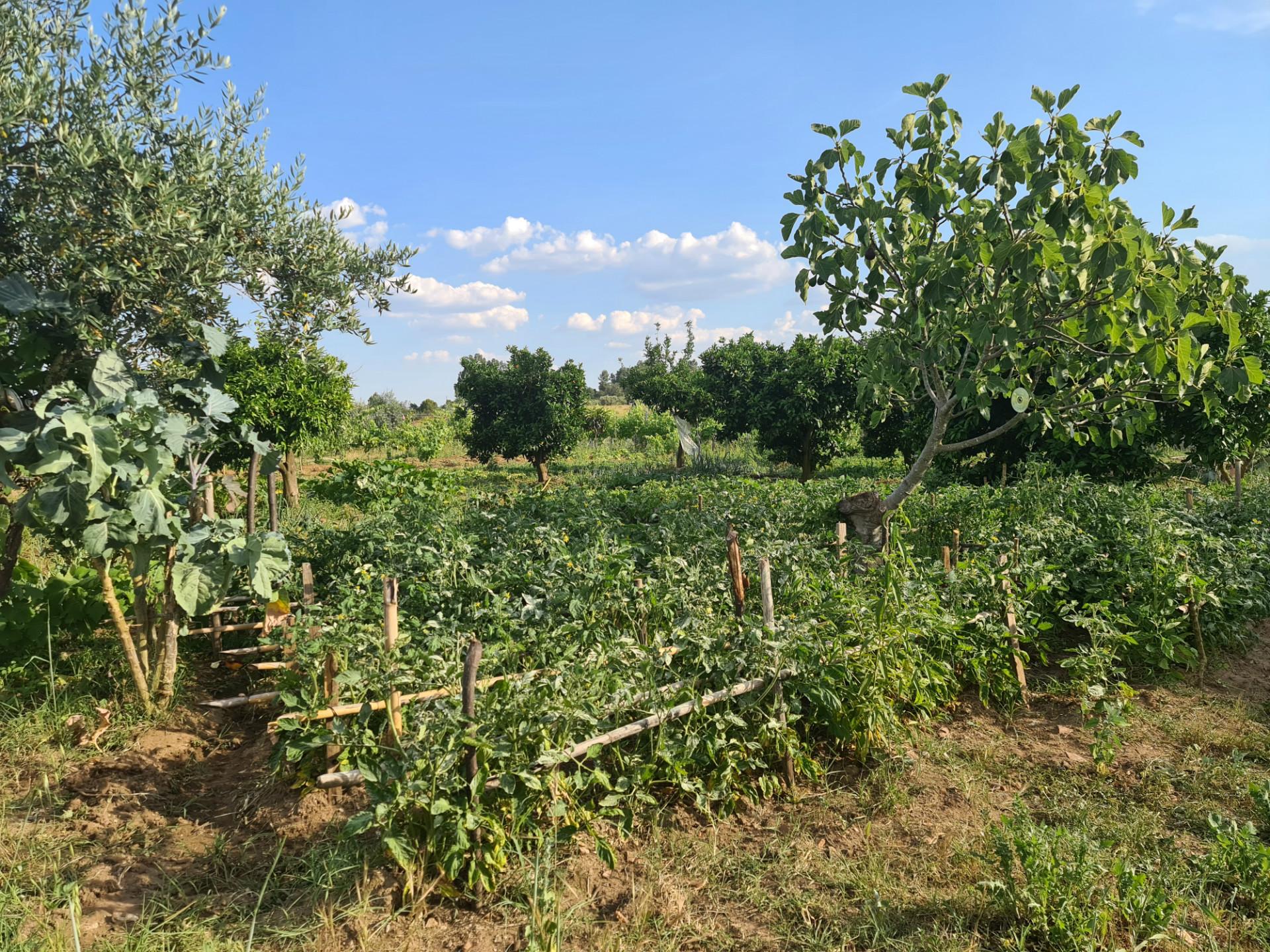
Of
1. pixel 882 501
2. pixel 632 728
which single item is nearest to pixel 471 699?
pixel 632 728

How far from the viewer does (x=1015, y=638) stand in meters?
5.16

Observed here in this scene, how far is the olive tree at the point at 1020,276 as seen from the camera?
16.3 ft

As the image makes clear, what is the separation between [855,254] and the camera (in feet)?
20.4

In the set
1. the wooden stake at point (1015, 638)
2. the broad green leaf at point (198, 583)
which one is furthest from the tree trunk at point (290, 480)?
the wooden stake at point (1015, 638)

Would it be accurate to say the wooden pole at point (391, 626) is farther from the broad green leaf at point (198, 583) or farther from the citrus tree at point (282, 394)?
the citrus tree at point (282, 394)

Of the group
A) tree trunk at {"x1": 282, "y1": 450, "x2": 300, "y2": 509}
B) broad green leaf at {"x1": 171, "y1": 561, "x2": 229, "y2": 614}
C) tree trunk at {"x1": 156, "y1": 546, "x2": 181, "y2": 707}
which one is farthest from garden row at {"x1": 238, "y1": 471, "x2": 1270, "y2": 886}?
tree trunk at {"x1": 282, "y1": 450, "x2": 300, "y2": 509}

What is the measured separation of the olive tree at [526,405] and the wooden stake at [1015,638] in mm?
14570

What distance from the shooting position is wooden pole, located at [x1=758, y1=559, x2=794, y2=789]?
3.99 m

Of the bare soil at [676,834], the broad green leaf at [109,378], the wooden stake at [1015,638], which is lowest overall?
the bare soil at [676,834]

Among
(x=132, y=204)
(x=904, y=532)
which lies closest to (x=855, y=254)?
(x=904, y=532)

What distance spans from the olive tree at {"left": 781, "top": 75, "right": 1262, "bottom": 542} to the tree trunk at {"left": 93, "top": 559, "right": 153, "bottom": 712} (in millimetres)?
5389

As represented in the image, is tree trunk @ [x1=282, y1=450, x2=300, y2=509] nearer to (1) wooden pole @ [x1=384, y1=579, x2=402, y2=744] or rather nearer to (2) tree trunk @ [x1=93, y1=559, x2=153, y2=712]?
(2) tree trunk @ [x1=93, y1=559, x2=153, y2=712]

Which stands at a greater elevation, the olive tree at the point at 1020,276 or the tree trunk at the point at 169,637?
the olive tree at the point at 1020,276

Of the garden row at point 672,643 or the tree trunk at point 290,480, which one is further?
the tree trunk at point 290,480
